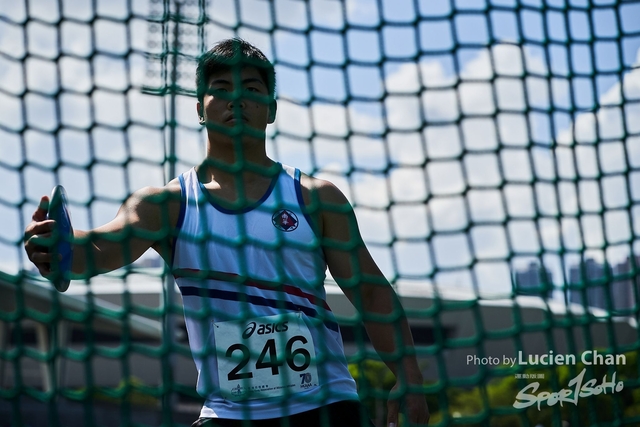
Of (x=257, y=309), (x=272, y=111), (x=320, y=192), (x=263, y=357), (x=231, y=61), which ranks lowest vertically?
(x=263, y=357)

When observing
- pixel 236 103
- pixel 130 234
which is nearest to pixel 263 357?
pixel 130 234

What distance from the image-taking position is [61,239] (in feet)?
7.02

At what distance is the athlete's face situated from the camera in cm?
245

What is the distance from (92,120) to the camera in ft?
8.41

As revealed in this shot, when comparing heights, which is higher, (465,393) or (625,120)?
(465,393)

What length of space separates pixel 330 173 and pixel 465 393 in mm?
21325

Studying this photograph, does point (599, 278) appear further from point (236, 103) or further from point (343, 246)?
point (236, 103)

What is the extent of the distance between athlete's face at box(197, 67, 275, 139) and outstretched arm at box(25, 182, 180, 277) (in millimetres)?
267

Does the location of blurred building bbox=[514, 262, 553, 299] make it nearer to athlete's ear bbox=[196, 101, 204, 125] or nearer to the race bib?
the race bib

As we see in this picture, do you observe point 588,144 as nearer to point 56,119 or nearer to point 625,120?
point 625,120

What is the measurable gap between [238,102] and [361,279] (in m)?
0.68

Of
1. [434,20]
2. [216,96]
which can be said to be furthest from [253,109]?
[434,20]

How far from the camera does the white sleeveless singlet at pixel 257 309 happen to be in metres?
2.31

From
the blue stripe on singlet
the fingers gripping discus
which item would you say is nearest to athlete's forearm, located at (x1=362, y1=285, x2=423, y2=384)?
the blue stripe on singlet
